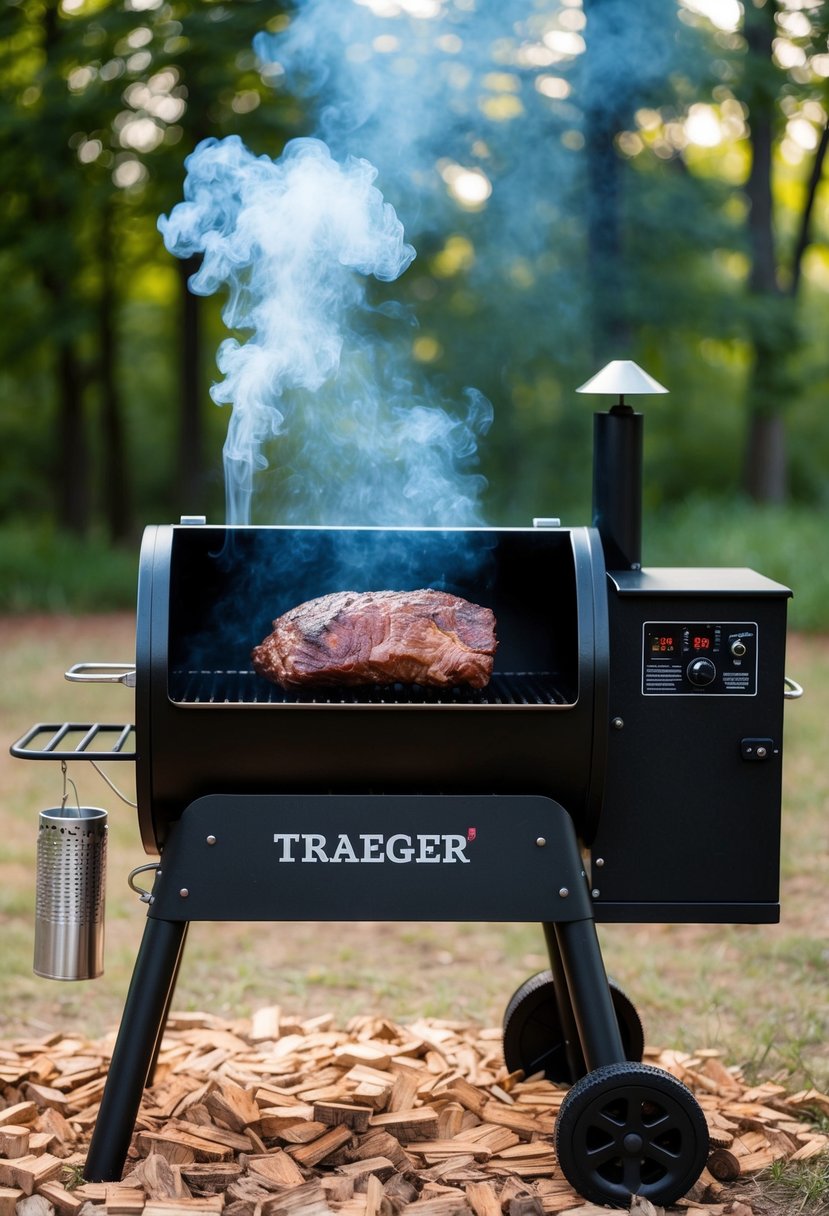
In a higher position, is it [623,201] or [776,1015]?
[623,201]

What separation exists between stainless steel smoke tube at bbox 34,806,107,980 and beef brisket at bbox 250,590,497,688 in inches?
20.5

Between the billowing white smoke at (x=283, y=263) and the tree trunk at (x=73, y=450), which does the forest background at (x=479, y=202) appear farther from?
the billowing white smoke at (x=283, y=263)

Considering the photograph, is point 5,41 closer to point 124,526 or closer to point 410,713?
point 124,526

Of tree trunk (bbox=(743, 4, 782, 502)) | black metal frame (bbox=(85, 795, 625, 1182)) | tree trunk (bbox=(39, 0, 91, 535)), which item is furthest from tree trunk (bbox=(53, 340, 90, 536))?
black metal frame (bbox=(85, 795, 625, 1182))

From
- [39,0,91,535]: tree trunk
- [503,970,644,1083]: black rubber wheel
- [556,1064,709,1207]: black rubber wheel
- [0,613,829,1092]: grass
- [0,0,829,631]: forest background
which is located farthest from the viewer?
[39,0,91,535]: tree trunk

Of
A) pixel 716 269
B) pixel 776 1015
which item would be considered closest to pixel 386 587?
pixel 776 1015

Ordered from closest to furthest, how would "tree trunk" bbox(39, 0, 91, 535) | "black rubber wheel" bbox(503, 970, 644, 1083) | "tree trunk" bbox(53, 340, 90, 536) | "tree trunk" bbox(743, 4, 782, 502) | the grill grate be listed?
the grill grate
"black rubber wheel" bbox(503, 970, 644, 1083)
"tree trunk" bbox(39, 0, 91, 535)
"tree trunk" bbox(743, 4, 782, 502)
"tree trunk" bbox(53, 340, 90, 536)

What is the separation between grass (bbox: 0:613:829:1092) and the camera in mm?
3770

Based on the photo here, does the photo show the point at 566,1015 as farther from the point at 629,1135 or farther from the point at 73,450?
the point at 73,450

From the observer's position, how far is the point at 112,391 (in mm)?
13352

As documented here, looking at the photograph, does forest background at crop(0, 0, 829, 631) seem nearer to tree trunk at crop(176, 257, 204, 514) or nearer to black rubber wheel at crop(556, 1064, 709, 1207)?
tree trunk at crop(176, 257, 204, 514)

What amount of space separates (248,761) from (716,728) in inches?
36.9

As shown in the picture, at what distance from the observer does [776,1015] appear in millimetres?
3811

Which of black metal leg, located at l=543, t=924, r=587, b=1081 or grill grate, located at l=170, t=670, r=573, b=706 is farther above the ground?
grill grate, located at l=170, t=670, r=573, b=706
